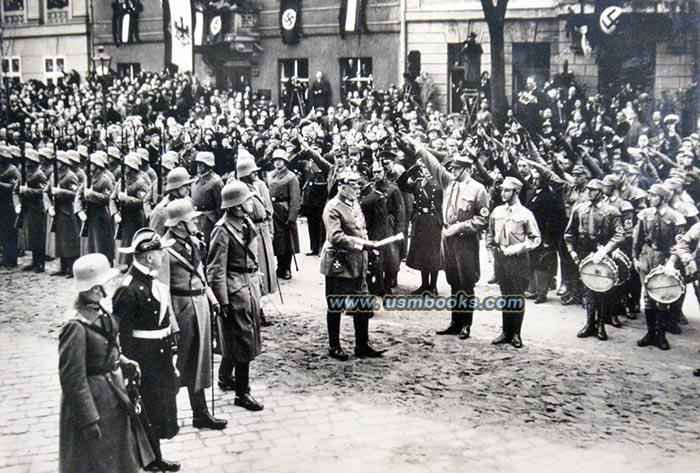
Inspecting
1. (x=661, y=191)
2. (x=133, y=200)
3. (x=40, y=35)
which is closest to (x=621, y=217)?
(x=661, y=191)

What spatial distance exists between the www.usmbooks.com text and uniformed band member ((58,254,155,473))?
329 centimetres

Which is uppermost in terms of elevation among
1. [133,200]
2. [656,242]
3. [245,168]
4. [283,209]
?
[245,168]

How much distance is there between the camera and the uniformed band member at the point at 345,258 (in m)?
7.33

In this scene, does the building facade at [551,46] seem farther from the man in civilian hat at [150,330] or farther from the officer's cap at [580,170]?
the man in civilian hat at [150,330]

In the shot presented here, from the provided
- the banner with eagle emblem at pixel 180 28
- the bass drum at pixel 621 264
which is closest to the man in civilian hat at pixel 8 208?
the banner with eagle emblem at pixel 180 28

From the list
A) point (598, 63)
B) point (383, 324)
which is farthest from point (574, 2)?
point (383, 324)

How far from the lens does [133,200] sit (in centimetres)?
885

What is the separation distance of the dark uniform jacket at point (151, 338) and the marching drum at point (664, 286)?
488 cm

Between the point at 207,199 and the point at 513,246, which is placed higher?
the point at 207,199

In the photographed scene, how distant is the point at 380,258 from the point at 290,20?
1099 centimetres

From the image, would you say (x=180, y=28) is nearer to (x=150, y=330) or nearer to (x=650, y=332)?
(x=650, y=332)

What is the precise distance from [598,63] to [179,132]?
7143 millimetres

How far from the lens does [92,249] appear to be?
9.59 metres

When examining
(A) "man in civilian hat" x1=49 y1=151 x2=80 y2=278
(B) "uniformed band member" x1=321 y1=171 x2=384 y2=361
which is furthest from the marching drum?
(A) "man in civilian hat" x1=49 y1=151 x2=80 y2=278
